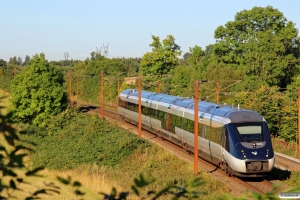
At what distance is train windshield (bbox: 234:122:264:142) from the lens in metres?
22.3

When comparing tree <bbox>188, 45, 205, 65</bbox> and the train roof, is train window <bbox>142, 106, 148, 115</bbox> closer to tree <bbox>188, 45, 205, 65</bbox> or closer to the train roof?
the train roof

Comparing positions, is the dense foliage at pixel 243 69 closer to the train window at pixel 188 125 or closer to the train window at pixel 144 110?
the train window at pixel 144 110

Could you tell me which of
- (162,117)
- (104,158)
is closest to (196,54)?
(162,117)

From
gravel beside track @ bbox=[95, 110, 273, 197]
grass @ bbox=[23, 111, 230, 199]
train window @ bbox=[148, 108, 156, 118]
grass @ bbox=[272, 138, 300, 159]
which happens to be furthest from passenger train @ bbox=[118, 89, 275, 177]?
grass @ bbox=[272, 138, 300, 159]

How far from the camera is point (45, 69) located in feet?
163

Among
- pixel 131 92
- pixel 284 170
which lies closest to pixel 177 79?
pixel 131 92

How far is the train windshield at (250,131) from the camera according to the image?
878 inches

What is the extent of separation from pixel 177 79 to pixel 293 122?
28604 mm

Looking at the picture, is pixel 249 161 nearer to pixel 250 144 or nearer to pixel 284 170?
pixel 250 144

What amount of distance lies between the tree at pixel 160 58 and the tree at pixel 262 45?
26.9 feet

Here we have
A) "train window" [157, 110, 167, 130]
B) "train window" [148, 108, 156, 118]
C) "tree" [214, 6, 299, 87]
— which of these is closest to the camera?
"train window" [157, 110, 167, 130]

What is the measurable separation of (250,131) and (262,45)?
3782cm

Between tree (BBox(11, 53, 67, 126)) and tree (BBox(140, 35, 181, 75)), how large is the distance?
2544 cm

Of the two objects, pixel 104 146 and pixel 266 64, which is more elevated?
pixel 266 64
